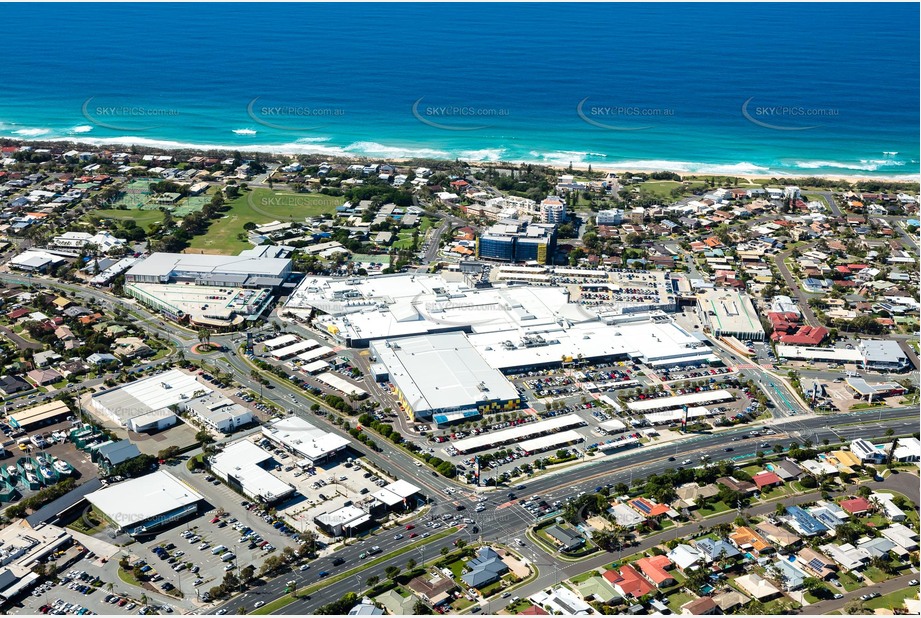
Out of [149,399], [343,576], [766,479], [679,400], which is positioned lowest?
[343,576]

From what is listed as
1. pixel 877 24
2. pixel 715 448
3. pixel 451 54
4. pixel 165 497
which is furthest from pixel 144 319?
pixel 877 24

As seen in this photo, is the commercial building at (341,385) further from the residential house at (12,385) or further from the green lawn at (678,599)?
the green lawn at (678,599)

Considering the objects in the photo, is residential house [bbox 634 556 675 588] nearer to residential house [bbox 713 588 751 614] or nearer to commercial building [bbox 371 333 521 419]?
residential house [bbox 713 588 751 614]

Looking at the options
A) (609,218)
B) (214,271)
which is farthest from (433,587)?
(609,218)

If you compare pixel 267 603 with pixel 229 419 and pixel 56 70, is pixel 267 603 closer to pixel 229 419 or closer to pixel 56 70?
pixel 229 419

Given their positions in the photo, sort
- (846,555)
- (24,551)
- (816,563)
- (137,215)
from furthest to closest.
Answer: (137,215) < (24,551) < (846,555) < (816,563)

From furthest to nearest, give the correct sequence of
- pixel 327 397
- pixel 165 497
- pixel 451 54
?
1. pixel 451 54
2. pixel 327 397
3. pixel 165 497

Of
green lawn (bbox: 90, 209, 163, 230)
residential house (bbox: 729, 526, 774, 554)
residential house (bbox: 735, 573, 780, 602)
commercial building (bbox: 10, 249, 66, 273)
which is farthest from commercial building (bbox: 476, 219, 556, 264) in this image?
residential house (bbox: 735, 573, 780, 602)
